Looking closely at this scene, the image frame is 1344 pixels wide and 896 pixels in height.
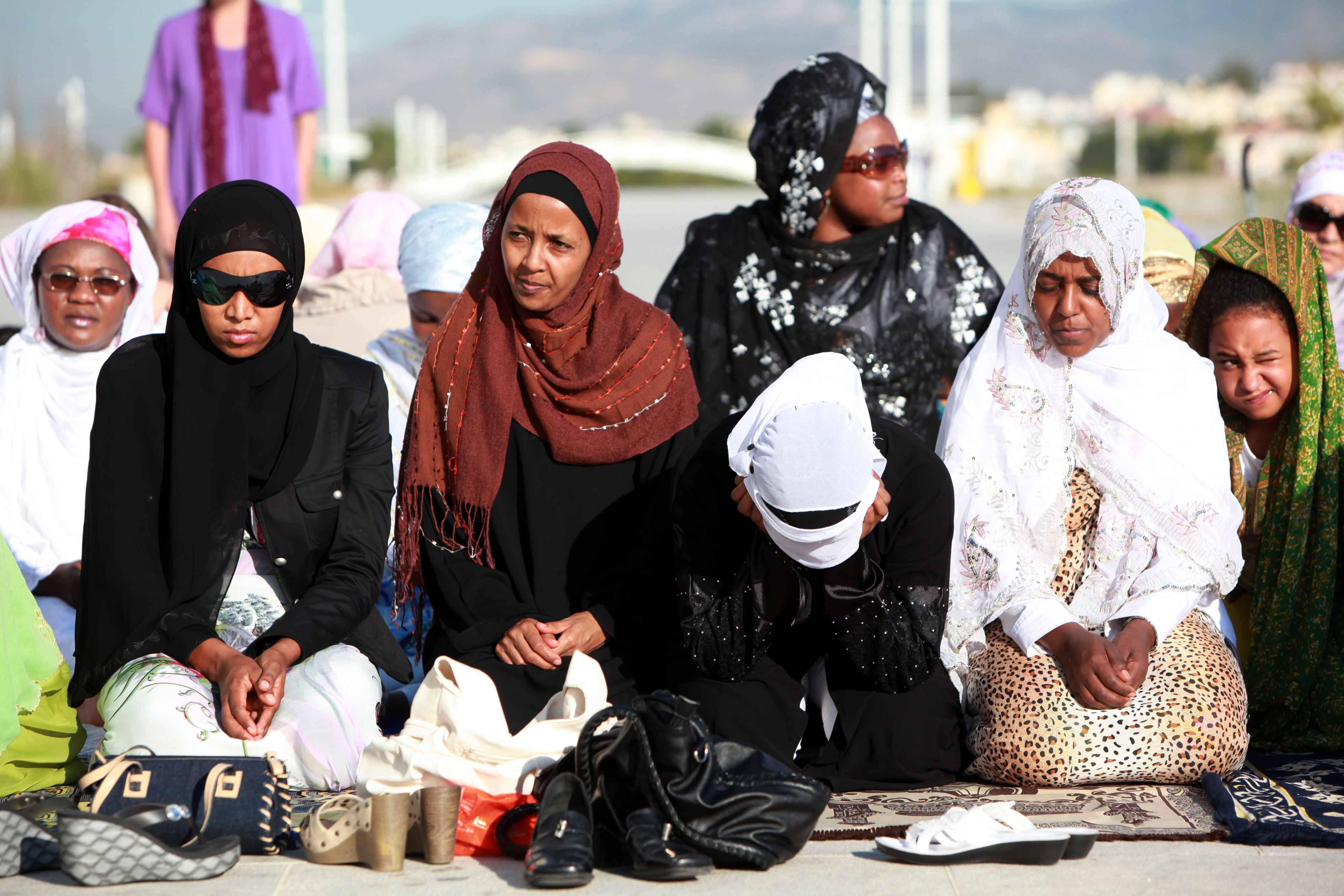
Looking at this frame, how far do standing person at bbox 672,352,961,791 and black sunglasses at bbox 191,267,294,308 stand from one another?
1.06 metres

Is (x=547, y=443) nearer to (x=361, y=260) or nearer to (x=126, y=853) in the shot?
(x=126, y=853)

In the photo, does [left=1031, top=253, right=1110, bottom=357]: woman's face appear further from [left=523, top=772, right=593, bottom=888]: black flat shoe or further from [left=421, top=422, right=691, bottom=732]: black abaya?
[left=523, top=772, right=593, bottom=888]: black flat shoe

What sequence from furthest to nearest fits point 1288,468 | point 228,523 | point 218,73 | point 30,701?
1. point 218,73
2. point 1288,468
3. point 228,523
4. point 30,701

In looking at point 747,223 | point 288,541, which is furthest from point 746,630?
point 747,223

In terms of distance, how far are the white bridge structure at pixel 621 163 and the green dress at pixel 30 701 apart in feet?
75.2

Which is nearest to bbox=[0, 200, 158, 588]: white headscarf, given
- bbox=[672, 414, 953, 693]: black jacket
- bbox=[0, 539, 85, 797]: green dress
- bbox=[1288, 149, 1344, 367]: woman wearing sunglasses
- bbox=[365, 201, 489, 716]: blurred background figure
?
bbox=[0, 539, 85, 797]: green dress

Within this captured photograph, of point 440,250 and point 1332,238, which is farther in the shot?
point 1332,238

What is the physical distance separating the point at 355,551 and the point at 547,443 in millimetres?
534

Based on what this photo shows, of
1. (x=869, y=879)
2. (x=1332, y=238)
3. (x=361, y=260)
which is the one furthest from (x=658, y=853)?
(x=1332, y=238)

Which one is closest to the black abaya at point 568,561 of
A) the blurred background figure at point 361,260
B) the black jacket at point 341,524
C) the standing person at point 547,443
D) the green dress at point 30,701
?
the standing person at point 547,443

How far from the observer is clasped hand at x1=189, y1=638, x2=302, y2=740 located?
9.89 ft

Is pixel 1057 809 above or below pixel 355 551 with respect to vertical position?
below

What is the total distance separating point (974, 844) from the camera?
2596 millimetres

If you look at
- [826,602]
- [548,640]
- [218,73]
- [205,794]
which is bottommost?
[205,794]
